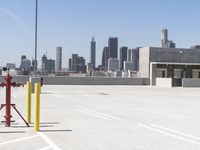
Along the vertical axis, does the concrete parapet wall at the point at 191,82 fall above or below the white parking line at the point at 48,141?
above

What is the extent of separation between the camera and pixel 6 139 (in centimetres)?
977

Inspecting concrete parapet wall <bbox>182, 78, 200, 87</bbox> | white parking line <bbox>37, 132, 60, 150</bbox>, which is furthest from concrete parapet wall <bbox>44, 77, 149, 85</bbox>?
white parking line <bbox>37, 132, 60, 150</bbox>

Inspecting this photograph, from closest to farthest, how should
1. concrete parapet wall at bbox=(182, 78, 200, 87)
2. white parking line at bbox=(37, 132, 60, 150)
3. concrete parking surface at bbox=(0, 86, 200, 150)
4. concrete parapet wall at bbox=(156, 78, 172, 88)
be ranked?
white parking line at bbox=(37, 132, 60, 150), concrete parking surface at bbox=(0, 86, 200, 150), concrete parapet wall at bbox=(156, 78, 172, 88), concrete parapet wall at bbox=(182, 78, 200, 87)

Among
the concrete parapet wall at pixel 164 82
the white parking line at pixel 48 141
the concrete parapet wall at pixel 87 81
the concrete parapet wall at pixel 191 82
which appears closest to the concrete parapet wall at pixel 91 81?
the concrete parapet wall at pixel 87 81

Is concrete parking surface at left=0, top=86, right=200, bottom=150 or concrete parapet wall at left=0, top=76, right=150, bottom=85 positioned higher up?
concrete parapet wall at left=0, top=76, right=150, bottom=85

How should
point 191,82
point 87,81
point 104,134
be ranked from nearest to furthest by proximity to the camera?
1. point 104,134
2. point 191,82
3. point 87,81

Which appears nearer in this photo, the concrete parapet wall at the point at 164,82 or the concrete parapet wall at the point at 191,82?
the concrete parapet wall at the point at 164,82

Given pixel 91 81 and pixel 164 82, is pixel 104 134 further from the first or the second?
pixel 91 81

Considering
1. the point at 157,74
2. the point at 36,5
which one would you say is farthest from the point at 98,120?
the point at 157,74

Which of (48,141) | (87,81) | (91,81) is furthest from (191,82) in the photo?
(48,141)

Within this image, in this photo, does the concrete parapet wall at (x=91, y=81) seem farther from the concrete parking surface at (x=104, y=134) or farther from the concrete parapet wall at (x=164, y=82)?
the concrete parking surface at (x=104, y=134)

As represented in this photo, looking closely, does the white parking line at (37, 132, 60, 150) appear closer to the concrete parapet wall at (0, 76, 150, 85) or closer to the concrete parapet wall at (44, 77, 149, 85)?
the concrete parapet wall at (0, 76, 150, 85)

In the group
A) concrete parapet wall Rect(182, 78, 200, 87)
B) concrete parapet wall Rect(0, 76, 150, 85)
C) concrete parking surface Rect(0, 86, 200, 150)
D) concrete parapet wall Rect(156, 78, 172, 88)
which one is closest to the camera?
concrete parking surface Rect(0, 86, 200, 150)

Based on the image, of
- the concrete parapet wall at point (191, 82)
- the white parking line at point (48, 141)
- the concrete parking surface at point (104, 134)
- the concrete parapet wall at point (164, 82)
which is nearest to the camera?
the white parking line at point (48, 141)
